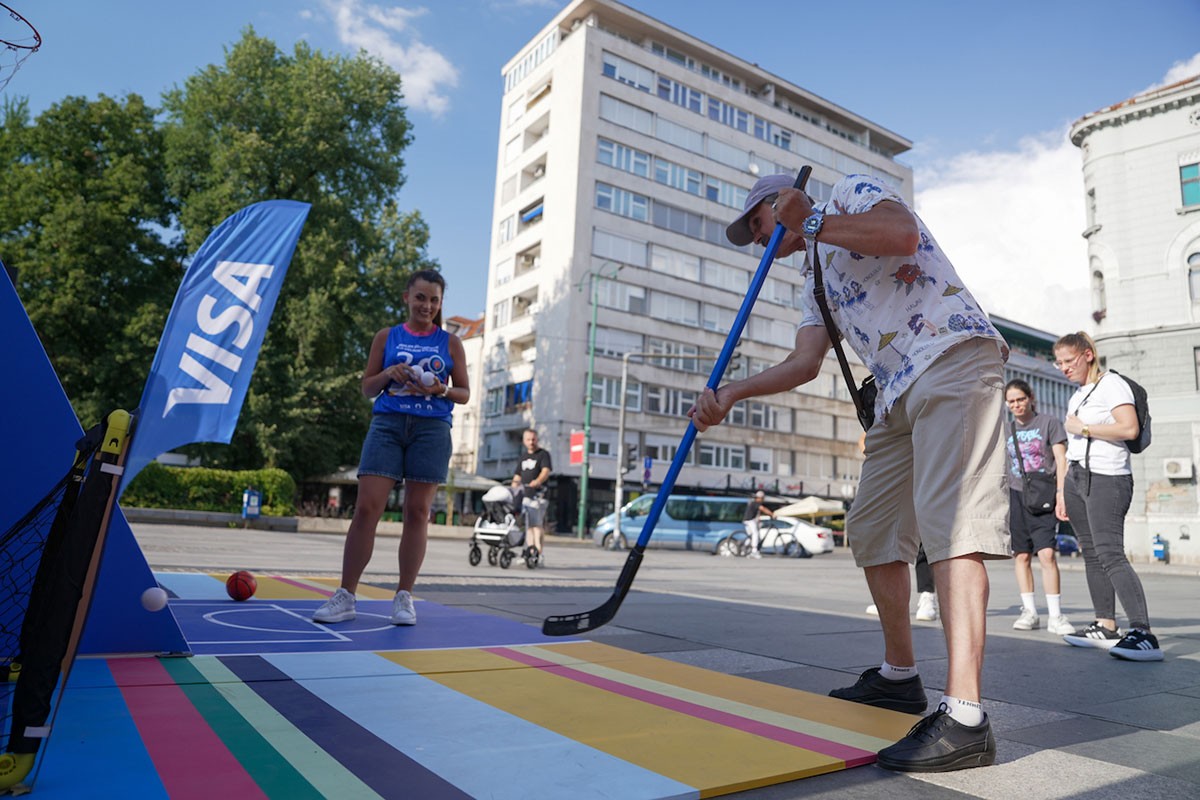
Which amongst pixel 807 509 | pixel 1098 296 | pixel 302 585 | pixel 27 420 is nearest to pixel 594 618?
pixel 27 420

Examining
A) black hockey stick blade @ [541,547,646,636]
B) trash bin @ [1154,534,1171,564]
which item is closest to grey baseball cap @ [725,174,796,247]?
black hockey stick blade @ [541,547,646,636]

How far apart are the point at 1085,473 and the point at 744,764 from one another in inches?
159

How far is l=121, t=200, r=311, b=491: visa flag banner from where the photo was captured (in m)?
3.51

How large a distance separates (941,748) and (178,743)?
2103 mm

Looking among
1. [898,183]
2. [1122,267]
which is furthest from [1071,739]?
[898,183]

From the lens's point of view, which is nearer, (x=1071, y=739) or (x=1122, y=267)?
(x=1071, y=739)

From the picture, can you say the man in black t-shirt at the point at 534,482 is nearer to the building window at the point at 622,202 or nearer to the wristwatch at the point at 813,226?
the wristwatch at the point at 813,226

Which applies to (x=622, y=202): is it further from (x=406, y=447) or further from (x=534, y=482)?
(x=406, y=447)

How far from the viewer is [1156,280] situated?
30.9m

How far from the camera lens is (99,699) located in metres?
2.49

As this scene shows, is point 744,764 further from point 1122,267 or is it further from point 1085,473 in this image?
point 1122,267

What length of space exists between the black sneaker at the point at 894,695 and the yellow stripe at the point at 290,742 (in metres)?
2.00

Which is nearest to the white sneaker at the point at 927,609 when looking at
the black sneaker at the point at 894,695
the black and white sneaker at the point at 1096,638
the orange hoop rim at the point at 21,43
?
the black and white sneaker at the point at 1096,638

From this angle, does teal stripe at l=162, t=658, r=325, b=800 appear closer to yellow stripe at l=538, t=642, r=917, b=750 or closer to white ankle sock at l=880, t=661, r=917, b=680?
yellow stripe at l=538, t=642, r=917, b=750
